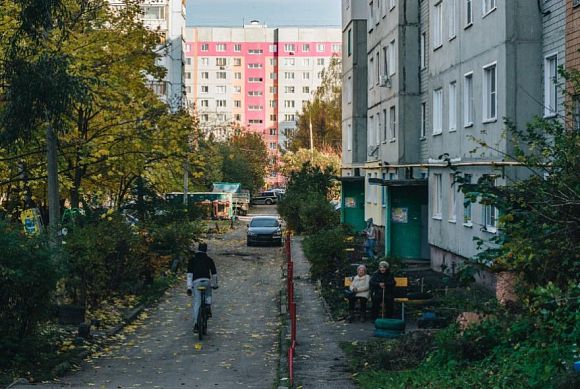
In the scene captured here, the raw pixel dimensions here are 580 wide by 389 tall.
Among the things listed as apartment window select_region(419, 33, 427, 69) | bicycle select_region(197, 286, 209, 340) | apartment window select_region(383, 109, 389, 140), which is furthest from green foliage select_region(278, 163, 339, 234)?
bicycle select_region(197, 286, 209, 340)

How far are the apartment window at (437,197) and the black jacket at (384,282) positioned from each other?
10.1 metres

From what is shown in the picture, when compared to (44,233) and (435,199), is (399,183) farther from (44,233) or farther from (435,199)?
(44,233)

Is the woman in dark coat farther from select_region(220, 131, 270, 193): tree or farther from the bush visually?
select_region(220, 131, 270, 193): tree

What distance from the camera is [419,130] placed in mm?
34844

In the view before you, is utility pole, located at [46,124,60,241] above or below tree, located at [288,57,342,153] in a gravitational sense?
below

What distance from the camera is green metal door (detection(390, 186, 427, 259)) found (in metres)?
33.3

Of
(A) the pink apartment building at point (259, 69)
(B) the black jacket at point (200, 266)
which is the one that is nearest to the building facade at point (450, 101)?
(B) the black jacket at point (200, 266)

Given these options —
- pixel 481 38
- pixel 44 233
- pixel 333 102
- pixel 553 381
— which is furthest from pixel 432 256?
pixel 333 102

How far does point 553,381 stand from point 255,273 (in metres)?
24.9

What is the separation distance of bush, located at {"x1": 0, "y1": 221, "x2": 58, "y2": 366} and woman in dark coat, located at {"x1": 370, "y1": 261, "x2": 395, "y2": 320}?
23.6ft

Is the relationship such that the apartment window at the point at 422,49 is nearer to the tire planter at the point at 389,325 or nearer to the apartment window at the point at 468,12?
the apartment window at the point at 468,12

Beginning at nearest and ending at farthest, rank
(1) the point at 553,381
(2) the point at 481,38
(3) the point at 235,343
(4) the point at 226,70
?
(1) the point at 553,381, (3) the point at 235,343, (2) the point at 481,38, (4) the point at 226,70

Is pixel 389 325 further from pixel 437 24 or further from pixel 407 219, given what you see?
pixel 407 219

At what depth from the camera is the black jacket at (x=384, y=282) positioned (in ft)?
63.2
